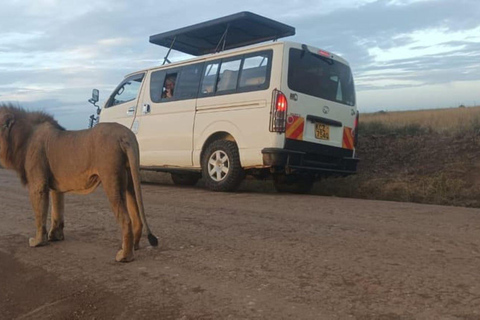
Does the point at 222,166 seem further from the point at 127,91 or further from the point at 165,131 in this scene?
the point at 127,91

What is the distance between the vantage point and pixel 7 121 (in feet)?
16.0

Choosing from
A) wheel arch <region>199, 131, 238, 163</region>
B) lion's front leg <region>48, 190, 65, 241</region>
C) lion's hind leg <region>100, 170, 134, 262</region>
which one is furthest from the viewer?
wheel arch <region>199, 131, 238, 163</region>

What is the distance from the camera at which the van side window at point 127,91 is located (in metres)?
10.7

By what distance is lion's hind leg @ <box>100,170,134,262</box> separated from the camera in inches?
161

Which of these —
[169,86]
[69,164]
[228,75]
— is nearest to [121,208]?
[69,164]

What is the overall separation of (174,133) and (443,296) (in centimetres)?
715

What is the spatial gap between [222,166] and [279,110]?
1.56 metres

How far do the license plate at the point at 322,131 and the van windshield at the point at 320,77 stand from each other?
18.7 inches

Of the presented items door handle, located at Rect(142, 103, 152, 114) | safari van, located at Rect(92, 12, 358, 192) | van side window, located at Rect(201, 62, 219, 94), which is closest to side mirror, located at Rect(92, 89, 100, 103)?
safari van, located at Rect(92, 12, 358, 192)

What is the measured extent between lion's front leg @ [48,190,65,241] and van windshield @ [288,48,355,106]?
420 cm

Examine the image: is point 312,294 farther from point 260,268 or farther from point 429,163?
point 429,163

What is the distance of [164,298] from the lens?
328 cm

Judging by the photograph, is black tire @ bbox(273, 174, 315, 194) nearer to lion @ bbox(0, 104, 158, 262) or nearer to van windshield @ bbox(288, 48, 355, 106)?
van windshield @ bbox(288, 48, 355, 106)

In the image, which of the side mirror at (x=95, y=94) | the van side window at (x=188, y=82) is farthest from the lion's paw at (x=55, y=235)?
the side mirror at (x=95, y=94)
